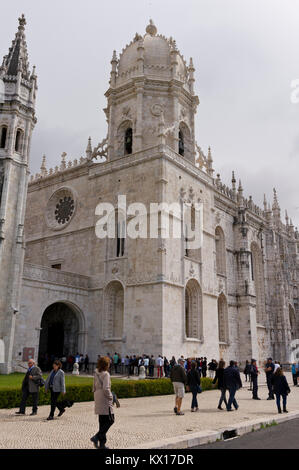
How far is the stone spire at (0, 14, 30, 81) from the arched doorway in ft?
51.9

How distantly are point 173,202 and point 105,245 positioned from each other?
19.0 ft

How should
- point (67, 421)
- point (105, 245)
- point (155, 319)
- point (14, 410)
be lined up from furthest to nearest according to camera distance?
1. point (105, 245)
2. point (155, 319)
3. point (14, 410)
4. point (67, 421)

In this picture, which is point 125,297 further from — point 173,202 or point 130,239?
point 173,202

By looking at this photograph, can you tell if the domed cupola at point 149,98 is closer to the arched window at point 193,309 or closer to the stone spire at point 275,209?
the arched window at point 193,309

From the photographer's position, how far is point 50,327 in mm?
30188

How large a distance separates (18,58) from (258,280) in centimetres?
3000

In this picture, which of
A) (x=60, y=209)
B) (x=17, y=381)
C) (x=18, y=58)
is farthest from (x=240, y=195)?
(x=17, y=381)

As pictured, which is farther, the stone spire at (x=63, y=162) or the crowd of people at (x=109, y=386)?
the stone spire at (x=63, y=162)

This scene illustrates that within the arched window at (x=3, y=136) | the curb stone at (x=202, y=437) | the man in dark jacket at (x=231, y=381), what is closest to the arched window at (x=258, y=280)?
the arched window at (x=3, y=136)

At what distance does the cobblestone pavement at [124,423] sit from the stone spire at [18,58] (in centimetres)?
2139

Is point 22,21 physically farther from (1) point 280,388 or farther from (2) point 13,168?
(1) point 280,388

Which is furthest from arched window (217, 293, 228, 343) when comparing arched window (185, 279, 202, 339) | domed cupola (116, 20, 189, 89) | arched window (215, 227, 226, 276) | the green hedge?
domed cupola (116, 20, 189, 89)

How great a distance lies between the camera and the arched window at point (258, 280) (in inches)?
1613

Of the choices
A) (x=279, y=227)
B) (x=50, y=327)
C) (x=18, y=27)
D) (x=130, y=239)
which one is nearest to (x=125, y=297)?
(x=130, y=239)
